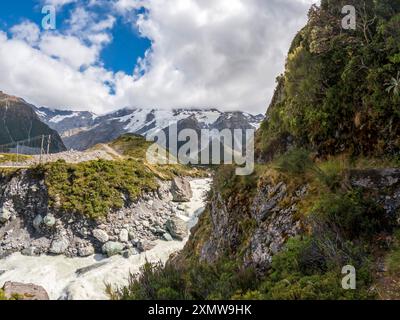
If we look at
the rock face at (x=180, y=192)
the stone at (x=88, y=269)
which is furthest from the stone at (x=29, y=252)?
the rock face at (x=180, y=192)

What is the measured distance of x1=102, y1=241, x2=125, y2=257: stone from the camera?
29.9 meters

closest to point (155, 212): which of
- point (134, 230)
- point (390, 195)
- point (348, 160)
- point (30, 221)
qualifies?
point (134, 230)

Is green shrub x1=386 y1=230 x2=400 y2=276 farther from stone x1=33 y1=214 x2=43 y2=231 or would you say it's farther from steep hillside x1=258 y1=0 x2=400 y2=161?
stone x1=33 y1=214 x2=43 y2=231

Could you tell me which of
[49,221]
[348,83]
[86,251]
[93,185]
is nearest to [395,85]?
[348,83]

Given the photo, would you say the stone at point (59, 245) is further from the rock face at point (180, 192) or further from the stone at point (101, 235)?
the rock face at point (180, 192)

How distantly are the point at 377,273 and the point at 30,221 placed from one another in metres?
32.8

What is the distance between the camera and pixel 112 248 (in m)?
30.1

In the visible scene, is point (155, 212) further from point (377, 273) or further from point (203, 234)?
point (377, 273)

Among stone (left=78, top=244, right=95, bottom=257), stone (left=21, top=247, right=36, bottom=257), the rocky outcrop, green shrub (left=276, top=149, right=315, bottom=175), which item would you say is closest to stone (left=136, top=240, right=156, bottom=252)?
stone (left=78, top=244, right=95, bottom=257)

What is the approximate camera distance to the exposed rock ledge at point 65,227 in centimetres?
3039

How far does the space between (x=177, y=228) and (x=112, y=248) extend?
6.74 meters

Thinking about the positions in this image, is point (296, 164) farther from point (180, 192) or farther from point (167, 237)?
point (180, 192)

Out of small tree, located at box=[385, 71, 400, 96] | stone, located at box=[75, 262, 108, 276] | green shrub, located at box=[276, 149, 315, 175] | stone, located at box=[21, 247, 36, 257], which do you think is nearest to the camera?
small tree, located at box=[385, 71, 400, 96]
